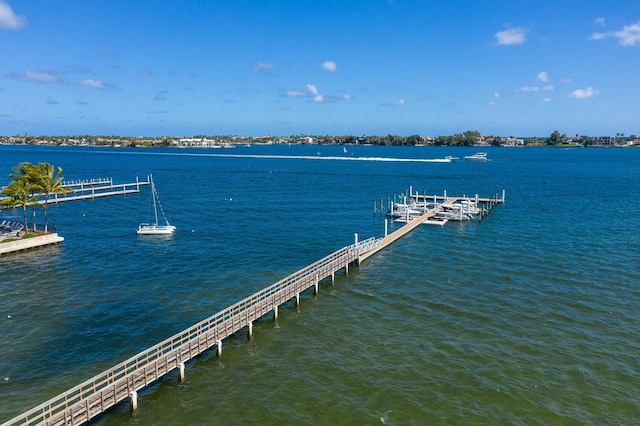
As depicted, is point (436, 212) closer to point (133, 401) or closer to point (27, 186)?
point (27, 186)

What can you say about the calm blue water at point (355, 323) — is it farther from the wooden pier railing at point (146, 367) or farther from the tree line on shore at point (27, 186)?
the tree line on shore at point (27, 186)

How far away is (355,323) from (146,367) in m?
15.1

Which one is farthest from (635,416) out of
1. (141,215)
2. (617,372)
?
(141,215)

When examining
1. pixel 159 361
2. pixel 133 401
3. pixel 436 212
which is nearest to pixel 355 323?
pixel 159 361

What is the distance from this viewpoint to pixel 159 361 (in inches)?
952

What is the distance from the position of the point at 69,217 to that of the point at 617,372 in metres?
75.7

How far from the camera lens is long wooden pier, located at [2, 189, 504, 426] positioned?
20163 mm

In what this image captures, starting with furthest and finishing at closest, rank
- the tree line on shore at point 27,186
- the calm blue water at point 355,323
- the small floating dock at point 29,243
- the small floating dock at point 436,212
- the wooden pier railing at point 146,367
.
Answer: the small floating dock at point 436,212, the tree line on shore at point 27,186, the small floating dock at point 29,243, the calm blue water at point 355,323, the wooden pier railing at point 146,367

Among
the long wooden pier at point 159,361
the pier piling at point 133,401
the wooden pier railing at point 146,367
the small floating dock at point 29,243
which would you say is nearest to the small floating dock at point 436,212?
the long wooden pier at point 159,361

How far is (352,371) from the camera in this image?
26.2 metres

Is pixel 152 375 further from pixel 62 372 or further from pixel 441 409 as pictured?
pixel 441 409

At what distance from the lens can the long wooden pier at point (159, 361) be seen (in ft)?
66.1

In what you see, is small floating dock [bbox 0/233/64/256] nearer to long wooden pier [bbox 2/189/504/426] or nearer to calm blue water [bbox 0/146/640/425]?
calm blue water [bbox 0/146/640/425]

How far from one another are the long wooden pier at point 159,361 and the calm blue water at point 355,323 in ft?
3.17
